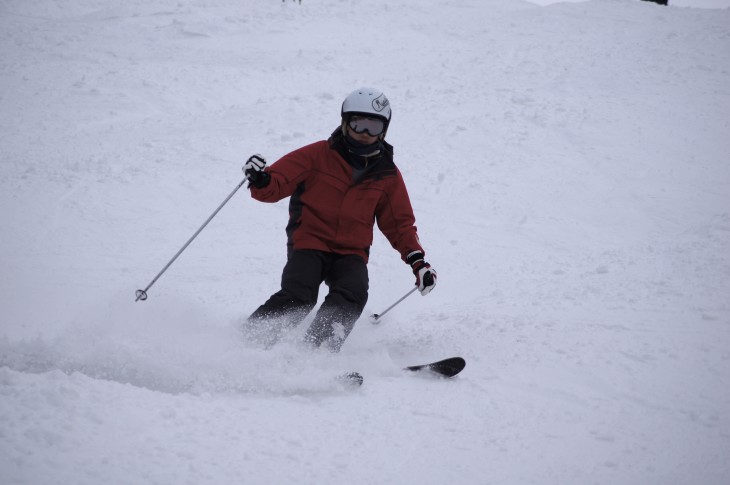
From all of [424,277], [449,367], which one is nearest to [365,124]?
[424,277]

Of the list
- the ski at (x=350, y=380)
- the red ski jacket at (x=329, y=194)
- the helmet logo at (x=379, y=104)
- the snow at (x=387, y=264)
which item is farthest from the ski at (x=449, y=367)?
the helmet logo at (x=379, y=104)

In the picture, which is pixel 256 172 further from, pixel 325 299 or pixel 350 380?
pixel 350 380

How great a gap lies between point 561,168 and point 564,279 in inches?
152

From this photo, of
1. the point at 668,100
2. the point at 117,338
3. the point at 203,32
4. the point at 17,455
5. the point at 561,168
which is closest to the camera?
the point at 17,455

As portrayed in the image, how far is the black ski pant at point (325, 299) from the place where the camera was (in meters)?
3.79

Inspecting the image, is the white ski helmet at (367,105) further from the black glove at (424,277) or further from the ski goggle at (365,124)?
the black glove at (424,277)

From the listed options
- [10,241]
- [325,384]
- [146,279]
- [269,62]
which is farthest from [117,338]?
[269,62]

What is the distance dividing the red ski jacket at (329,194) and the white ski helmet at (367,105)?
27cm

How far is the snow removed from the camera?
269 centimetres

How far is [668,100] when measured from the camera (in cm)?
1186

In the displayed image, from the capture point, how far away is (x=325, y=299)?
13.0ft

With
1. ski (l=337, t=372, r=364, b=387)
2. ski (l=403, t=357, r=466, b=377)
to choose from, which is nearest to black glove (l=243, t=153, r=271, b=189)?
ski (l=337, t=372, r=364, b=387)

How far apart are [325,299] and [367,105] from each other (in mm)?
1535

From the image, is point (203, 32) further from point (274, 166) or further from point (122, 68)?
point (274, 166)
